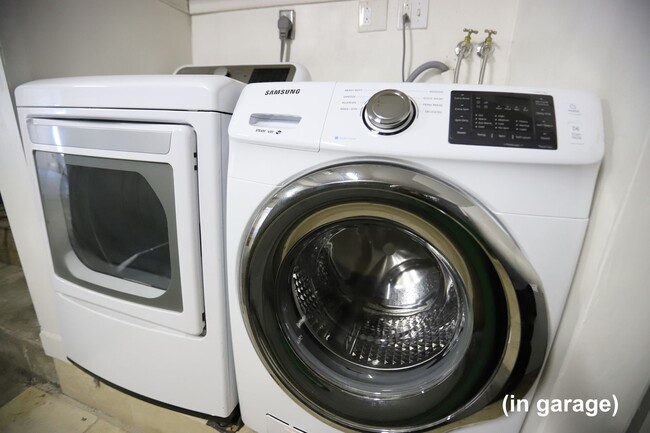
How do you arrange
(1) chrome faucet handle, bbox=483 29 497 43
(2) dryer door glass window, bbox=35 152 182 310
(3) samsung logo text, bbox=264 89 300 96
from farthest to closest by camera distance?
(1) chrome faucet handle, bbox=483 29 497 43, (2) dryer door glass window, bbox=35 152 182 310, (3) samsung logo text, bbox=264 89 300 96

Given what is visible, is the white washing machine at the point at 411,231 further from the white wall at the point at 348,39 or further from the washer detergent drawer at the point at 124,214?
the white wall at the point at 348,39

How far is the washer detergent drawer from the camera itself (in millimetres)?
612

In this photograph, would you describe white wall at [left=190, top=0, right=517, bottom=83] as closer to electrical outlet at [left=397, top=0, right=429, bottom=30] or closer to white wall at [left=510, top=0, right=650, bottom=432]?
electrical outlet at [left=397, top=0, right=429, bottom=30]

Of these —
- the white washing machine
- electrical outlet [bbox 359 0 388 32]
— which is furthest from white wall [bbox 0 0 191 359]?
electrical outlet [bbox 359 0 388 32]

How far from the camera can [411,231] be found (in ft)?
1.66

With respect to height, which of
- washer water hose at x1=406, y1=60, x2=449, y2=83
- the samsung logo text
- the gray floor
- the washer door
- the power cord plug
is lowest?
the gray floor

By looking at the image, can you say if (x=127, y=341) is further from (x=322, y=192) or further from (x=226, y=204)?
(x=322, y=192)

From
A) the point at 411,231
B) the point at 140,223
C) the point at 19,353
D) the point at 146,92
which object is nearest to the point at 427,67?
the point at 411,231

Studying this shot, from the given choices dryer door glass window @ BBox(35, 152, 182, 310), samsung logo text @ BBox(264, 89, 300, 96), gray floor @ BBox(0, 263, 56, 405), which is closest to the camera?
samsung logo text @ BBox(264, 89, 300, 96)

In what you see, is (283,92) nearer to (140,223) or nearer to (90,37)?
(140,223)

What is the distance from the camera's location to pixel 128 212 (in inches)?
29.4

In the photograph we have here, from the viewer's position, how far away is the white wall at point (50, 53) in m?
0.77

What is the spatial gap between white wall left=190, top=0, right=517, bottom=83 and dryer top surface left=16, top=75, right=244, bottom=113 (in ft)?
2.29

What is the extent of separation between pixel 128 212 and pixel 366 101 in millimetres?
650
